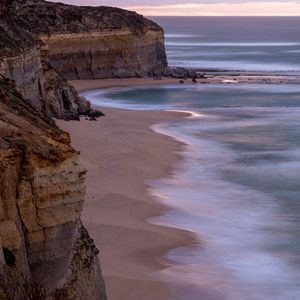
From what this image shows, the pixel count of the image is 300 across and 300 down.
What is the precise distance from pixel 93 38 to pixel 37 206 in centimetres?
5230

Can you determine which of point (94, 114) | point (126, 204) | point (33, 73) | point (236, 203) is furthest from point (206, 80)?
point (126, 204)

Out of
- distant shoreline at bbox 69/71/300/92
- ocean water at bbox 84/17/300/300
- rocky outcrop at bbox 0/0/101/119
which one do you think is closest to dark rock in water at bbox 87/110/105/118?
rocky outcrop at bbox 0/0/101/119

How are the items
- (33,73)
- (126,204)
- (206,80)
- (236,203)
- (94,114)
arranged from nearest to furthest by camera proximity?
1. (126,204)
2. (236,203)
3. (33,73)
4. (94,114)
5. (206,80)

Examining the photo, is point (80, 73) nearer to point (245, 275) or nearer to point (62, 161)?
point (245, 275)

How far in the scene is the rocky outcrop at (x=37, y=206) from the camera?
352 inches

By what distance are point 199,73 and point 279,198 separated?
1875 inches

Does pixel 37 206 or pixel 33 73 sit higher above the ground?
pixel 33 73

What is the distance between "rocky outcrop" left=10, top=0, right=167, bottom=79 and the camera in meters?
57.9

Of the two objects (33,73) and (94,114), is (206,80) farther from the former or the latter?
(33,73)

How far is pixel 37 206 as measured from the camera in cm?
916

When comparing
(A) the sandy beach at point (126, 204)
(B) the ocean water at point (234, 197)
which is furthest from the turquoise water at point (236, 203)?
(A) the sandy beach at point (126, 204)

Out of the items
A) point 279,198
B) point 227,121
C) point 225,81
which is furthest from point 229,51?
point 279,198

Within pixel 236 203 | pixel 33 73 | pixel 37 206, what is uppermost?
pixel 33 73

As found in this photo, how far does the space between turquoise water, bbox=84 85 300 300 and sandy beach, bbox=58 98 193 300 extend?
468 mm
